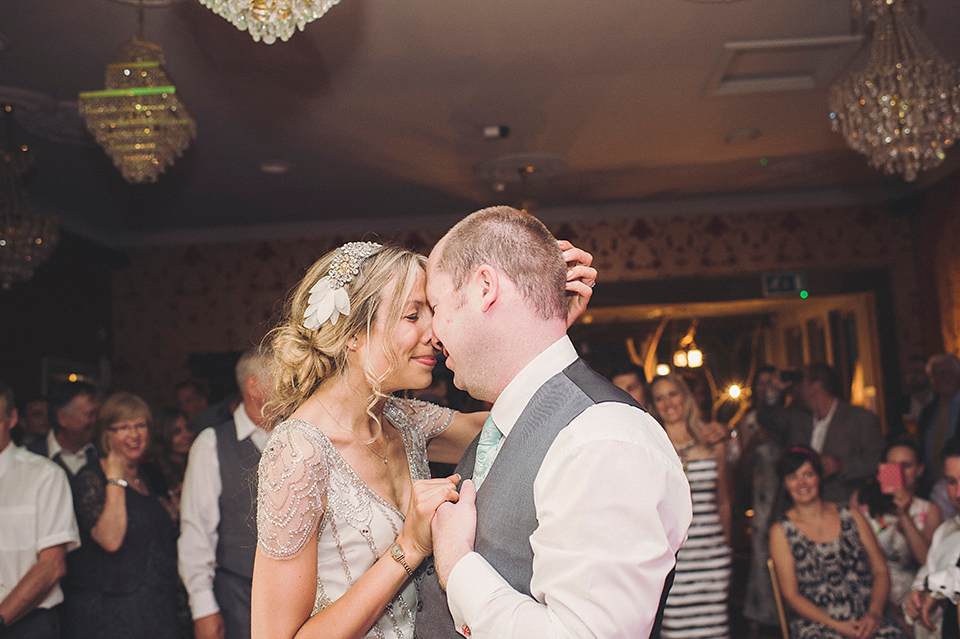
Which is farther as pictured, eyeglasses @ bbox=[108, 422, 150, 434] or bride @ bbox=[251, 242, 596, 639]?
eyeglasses @ bbox=[108, 422, 150, 434]

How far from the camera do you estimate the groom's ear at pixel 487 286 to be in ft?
3.79

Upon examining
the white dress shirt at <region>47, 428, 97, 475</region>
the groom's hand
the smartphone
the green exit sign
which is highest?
the green exit sign

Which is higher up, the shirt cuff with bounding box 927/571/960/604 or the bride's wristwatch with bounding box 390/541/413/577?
the bride's wristwatch with bounding box 390/541/413/577

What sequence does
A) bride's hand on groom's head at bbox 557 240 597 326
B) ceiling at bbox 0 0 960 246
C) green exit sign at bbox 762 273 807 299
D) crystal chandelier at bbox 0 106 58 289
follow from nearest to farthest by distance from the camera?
bride's hand on groom's head at bbox 557 240 597 326 → ceiling at bbox 0 0 960 246 → crystal chandelier at bbox 0 106 58 289 → green exit sign at bbox 762 273 807 299

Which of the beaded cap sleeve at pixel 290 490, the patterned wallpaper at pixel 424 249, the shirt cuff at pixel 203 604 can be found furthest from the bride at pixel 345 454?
the patterned wallpaper at pixel 424 249

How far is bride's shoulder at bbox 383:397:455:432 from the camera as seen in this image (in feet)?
6.18

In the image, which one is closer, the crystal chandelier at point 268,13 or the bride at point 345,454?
the bride at point 345,454

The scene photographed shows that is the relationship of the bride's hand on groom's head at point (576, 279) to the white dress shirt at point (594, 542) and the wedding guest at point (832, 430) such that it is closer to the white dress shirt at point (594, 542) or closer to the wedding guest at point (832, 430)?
the white dress shirt at point (594, 542)

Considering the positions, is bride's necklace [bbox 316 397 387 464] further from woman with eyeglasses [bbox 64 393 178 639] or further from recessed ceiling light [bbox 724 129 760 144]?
recessed ceiling light [bbox 724 129 760 144]

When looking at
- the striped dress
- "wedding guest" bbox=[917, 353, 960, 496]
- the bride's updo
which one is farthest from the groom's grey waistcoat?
"wedding guest" bbox=[917, 353, 960, 496]

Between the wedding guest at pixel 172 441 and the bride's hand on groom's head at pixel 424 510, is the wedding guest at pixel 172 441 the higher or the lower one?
the higher one

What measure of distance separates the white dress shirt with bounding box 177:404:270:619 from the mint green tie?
1.84 meters

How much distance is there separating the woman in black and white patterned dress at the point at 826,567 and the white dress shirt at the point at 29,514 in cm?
294

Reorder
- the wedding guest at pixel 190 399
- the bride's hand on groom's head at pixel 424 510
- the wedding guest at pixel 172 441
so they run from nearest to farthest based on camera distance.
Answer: the bride's hand on groom's head at pixel 424 510 < the wedding guest at pixel 172 441 < the wedding guest at pixel 190 399
